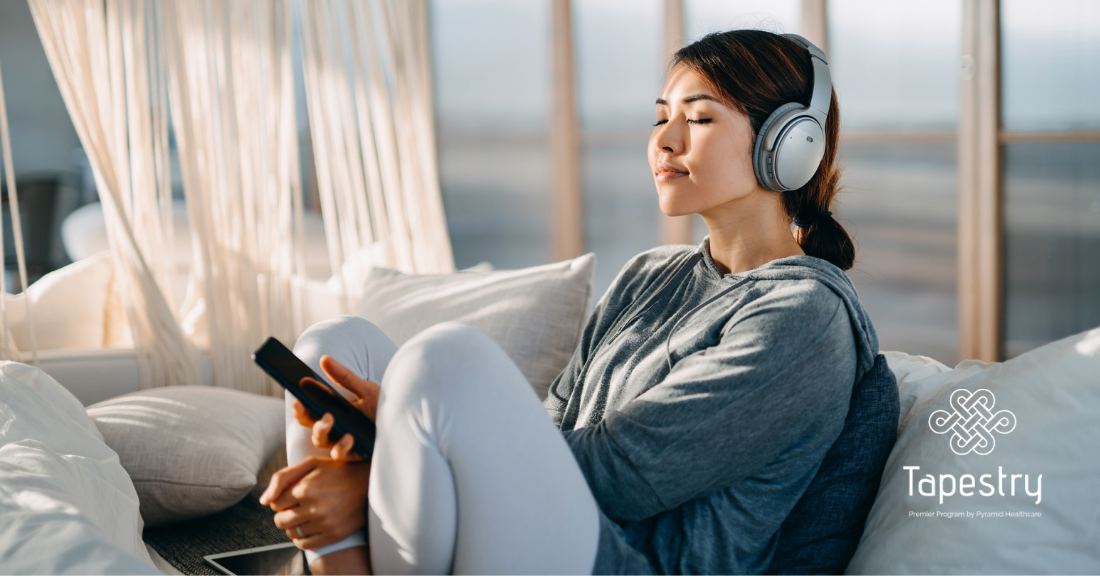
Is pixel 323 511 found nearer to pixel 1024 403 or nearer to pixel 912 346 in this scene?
pixel 1024 403

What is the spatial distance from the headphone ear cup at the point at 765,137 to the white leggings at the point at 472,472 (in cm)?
49

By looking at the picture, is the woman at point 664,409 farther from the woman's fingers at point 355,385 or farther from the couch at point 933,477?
the couch at point 933,477

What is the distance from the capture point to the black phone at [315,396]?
34.4 inches

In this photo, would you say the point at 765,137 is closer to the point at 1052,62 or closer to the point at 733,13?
the point at 733,13

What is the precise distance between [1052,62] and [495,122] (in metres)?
2.19

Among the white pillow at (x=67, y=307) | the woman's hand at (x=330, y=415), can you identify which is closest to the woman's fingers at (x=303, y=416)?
the woman's hand at (x=330, y=415)

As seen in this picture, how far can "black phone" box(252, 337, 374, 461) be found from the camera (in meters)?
0.88

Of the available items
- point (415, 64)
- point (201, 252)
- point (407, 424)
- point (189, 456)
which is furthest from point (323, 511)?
point (415, 64)

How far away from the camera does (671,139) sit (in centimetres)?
113

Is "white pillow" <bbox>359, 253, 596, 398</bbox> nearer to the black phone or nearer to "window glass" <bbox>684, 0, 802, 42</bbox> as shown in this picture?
the black phone

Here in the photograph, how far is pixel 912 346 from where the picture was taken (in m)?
3.26

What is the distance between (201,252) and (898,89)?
8.65 ft

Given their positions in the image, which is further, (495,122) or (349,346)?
(495,122)

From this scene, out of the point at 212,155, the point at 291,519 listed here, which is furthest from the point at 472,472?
the point at 212,155
